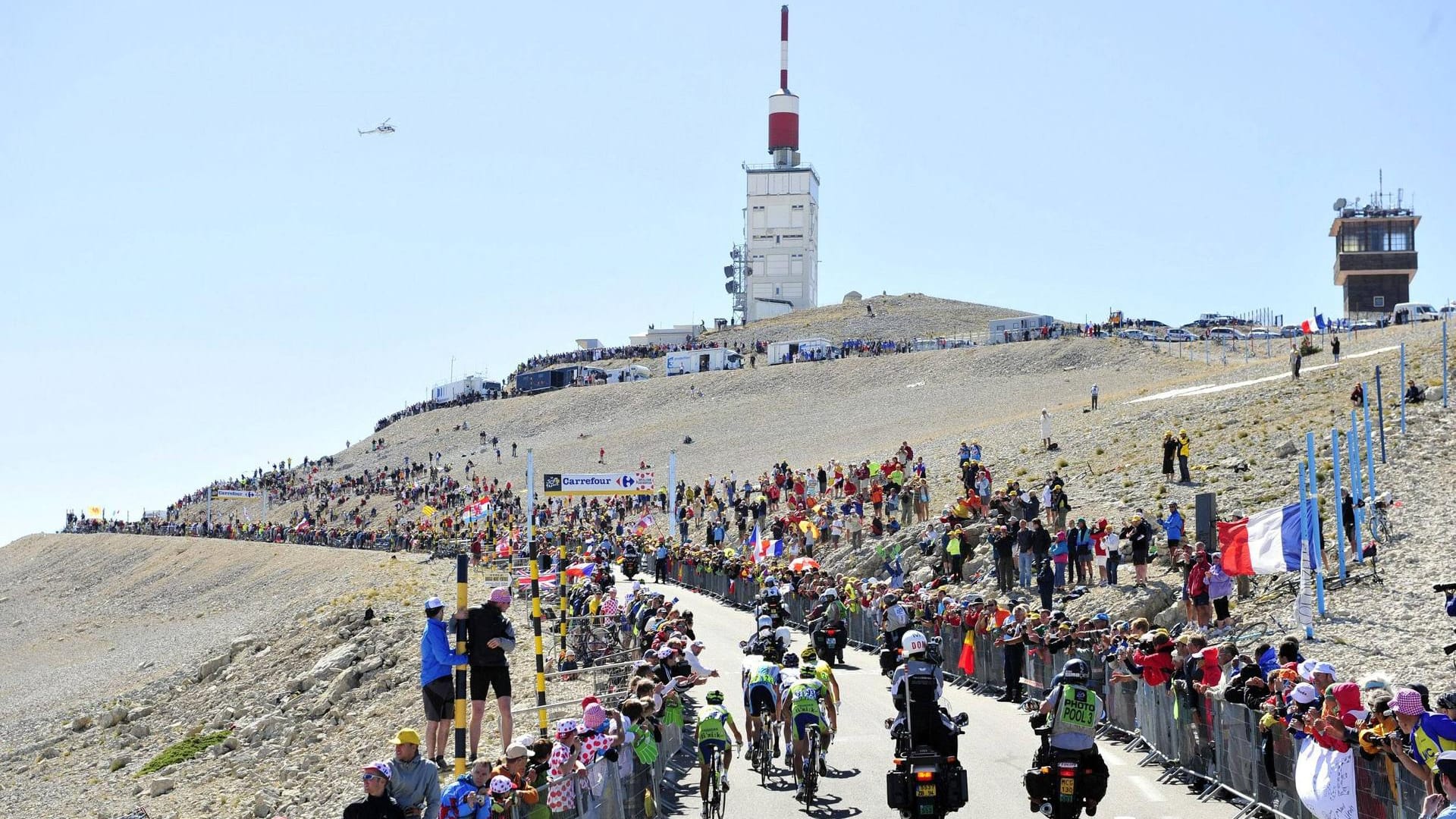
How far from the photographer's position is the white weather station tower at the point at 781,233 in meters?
164

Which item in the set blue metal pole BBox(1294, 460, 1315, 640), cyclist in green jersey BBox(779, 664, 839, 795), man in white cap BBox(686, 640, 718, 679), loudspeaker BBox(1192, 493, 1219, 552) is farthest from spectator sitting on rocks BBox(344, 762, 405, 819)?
loudspeaker BBox(1192, 493, 1219, 552)

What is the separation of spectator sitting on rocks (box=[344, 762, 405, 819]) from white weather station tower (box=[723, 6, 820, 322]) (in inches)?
6050

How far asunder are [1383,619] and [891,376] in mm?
76770

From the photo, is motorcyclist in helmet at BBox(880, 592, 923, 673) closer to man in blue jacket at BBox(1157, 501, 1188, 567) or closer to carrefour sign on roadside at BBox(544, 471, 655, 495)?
man in blue jacket at BBox(1157, 501, 1188, 567)

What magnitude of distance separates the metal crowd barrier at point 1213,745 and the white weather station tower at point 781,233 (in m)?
144

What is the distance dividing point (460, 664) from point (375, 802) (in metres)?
3.82

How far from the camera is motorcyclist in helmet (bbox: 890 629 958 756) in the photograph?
11.6 m

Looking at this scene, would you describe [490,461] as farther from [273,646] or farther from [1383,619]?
[1383,619]

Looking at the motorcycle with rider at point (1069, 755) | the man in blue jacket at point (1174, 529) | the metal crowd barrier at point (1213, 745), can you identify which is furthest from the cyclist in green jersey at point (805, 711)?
the man in blue jacket at point (1174, 529)

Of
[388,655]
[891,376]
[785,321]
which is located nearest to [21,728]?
[388,655]

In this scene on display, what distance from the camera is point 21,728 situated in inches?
1636

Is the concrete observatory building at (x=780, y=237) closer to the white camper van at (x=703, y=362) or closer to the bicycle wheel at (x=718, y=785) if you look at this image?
the white camper van at (x=703, y=362)

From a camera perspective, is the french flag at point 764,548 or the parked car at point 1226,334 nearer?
the french flag at point 764,548

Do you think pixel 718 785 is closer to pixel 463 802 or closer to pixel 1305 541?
pixel 463 802
